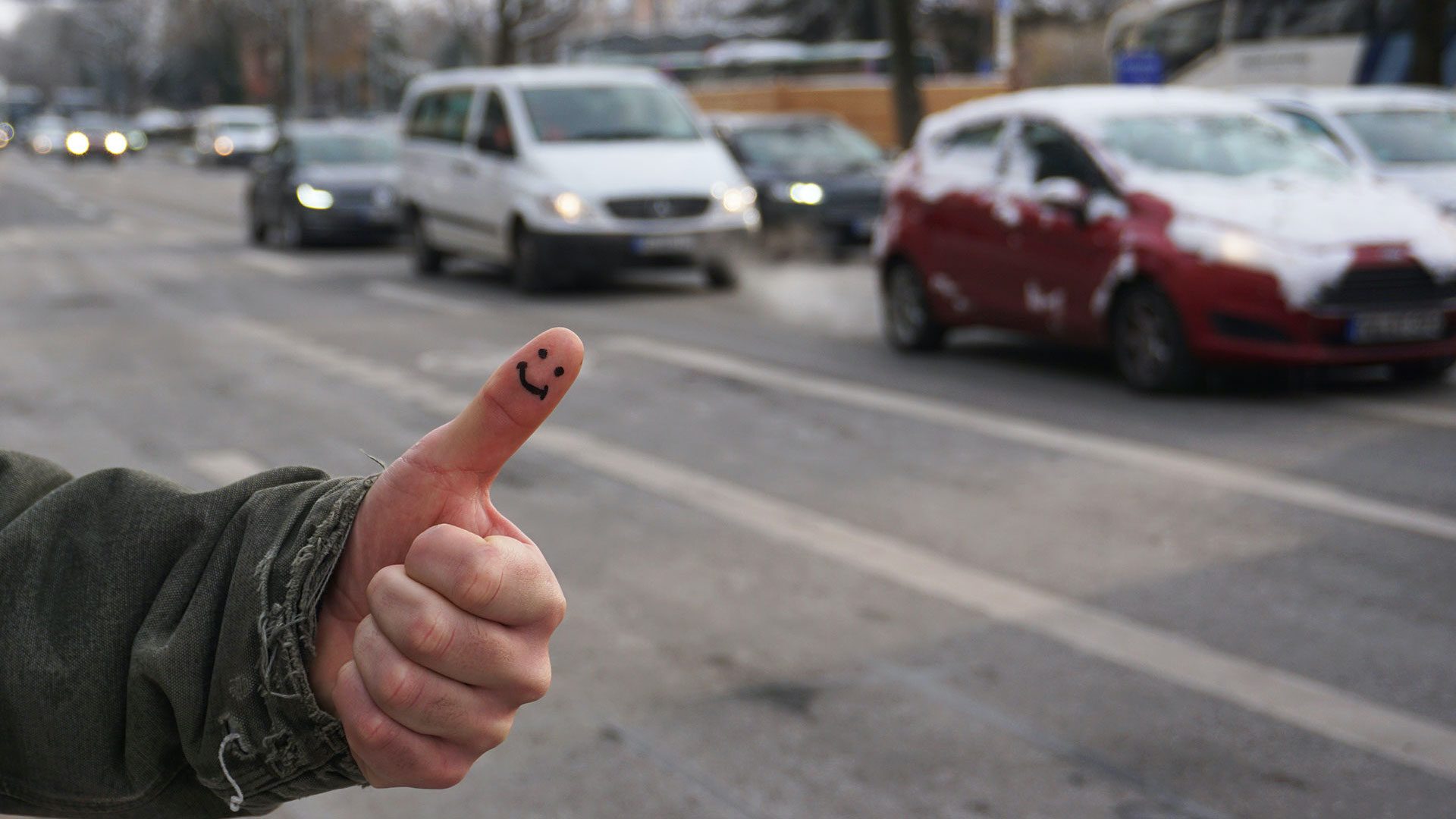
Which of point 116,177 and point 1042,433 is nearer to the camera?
point 1042,433

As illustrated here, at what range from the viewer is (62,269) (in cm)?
1802

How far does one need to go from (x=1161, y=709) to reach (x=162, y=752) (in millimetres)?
3166

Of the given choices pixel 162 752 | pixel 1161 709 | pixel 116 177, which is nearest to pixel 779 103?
pixel 116 177

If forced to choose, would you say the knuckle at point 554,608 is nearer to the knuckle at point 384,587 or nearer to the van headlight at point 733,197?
the knuckle at point 384,587

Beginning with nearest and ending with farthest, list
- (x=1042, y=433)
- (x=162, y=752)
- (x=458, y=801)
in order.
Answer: (x=162, y=752)
(x=458, y=801)
(x=1042, y=433)

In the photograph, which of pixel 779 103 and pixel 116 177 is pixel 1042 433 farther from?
pixel 116 177

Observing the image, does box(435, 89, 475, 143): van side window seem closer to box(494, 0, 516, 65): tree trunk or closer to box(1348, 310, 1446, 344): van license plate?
box(1348, 310, 1446, 344): van license plate

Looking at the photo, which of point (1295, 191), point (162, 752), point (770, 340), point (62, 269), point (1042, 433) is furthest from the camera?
point (62, 269)

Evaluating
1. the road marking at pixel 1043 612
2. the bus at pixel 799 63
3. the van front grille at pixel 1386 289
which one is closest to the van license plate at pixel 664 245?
the road marking at pixel 1043 612

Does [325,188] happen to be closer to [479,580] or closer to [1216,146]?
[1216,146]

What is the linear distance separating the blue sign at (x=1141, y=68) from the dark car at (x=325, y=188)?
8579 mm

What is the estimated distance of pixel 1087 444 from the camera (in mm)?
7848

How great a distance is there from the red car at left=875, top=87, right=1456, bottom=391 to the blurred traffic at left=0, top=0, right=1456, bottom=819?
1.1 inches

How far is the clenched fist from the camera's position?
1.37 m
